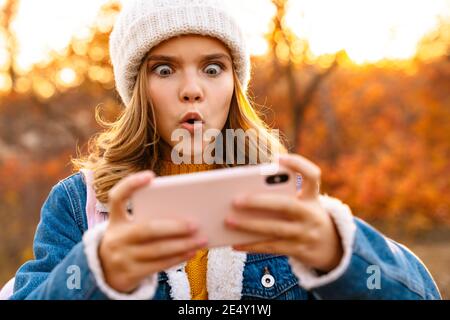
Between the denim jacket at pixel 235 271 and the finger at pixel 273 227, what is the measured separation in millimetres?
155

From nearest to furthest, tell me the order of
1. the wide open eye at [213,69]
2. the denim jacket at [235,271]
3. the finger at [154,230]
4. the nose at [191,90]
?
the finger at [154,230]
the denim jacket at [235,271]
the nose at [191,90]
the wide open eye at [213,69]

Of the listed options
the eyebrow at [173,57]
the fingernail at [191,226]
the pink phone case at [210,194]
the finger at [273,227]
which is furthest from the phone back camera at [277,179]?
the eyebrow at [173,57]

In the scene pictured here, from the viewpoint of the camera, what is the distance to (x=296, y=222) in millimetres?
1427

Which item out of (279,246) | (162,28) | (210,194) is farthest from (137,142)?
(279,246)

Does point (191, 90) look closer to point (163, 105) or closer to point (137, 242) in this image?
point (163, 105)

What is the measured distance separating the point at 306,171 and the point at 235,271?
2.78 ft

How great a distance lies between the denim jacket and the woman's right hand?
61mm

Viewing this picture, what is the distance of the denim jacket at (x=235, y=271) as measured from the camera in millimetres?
1511

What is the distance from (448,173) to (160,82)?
1144 cm

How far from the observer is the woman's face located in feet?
7.04

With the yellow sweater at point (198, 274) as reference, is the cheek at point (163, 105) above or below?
above

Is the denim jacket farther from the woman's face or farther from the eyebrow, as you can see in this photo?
the eyebrow

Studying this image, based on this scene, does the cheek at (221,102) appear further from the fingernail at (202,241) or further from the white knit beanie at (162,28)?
the fingernail at (202,241)

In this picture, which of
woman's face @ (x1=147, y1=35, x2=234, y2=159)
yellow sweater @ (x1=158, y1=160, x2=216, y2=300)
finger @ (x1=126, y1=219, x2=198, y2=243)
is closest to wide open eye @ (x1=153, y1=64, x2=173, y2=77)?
woman's face @ (x1=147, y1=35, x2=234, y2=159)
